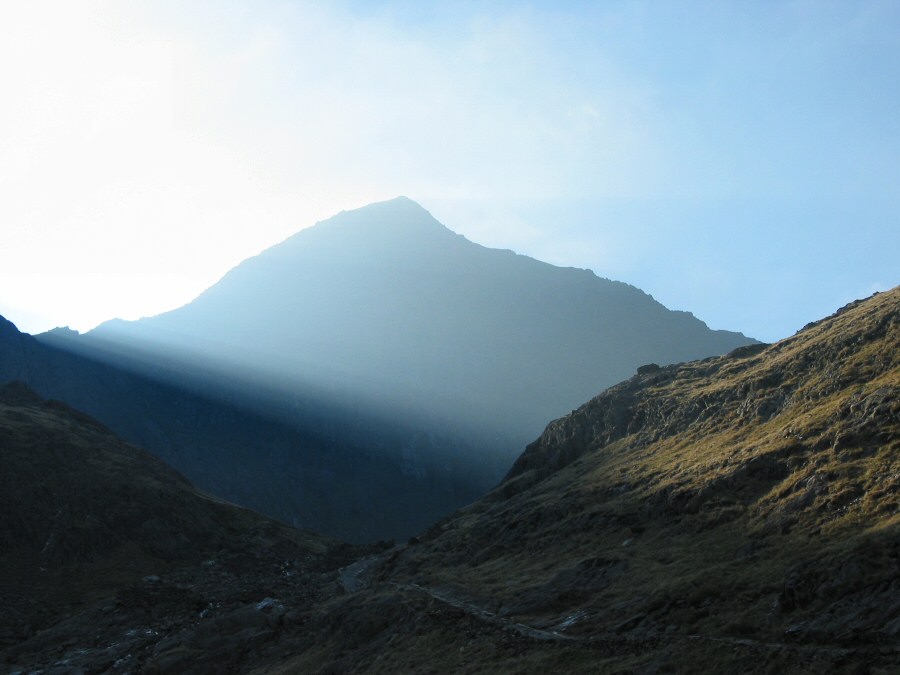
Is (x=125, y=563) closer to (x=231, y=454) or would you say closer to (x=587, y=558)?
(x=587, y=558)

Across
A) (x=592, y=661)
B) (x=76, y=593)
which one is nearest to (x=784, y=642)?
(x=592, y=661)

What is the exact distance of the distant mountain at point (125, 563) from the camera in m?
46.3

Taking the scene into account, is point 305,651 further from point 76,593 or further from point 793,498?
point 76,593

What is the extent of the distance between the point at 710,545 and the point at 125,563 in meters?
57.6

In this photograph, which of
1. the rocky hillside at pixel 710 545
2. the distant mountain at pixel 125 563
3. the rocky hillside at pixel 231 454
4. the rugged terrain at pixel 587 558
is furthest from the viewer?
the rocky hillside at pixel 231 454

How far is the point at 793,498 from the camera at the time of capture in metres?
34.5

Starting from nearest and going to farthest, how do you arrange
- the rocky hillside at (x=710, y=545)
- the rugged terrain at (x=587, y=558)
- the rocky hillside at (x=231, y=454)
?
the rocky hillside at (x=710, y=545), the rugged terrain at (x=587, y=558), the rocky hillside at (x=231, y=454)

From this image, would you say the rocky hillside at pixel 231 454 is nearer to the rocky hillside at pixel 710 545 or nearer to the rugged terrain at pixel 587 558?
the rugged terrain at pixel 587 558

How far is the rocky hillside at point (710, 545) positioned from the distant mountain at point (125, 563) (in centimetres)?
985

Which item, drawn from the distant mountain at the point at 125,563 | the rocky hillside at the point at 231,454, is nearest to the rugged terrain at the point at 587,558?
the distant mountain at the point at 125,563

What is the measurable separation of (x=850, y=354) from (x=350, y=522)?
5742 inches

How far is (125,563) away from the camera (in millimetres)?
71500

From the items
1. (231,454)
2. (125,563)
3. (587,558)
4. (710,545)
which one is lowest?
(231,454)

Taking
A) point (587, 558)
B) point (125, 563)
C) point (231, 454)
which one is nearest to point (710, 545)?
point (587, 558)
